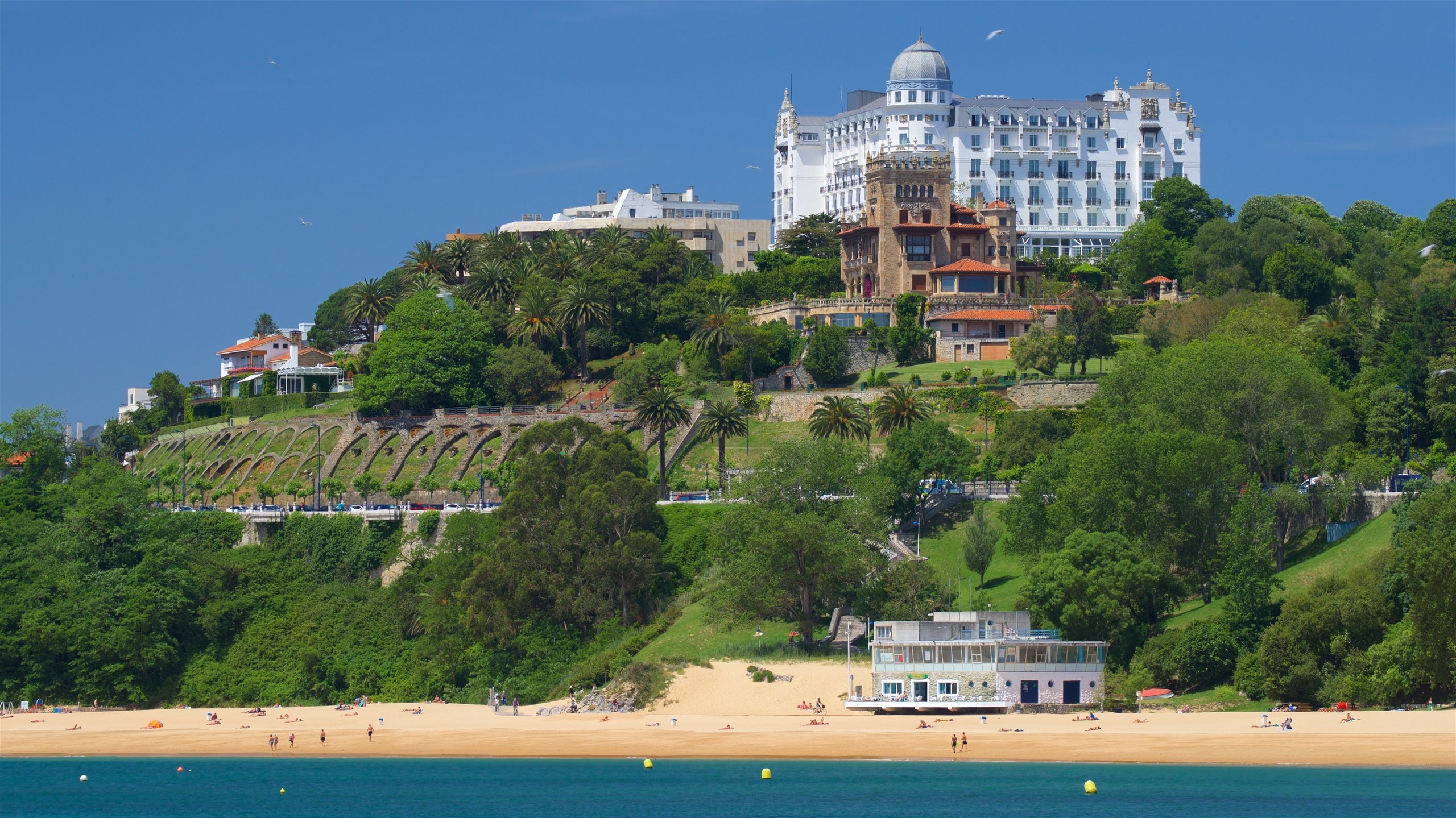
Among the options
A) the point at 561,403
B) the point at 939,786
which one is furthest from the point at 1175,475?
the point at 561,403

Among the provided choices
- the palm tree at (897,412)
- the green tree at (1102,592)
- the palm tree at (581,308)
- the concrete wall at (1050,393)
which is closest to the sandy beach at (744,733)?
the green tree at (1102,592)

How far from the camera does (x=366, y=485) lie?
103 m

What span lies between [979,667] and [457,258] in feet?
234

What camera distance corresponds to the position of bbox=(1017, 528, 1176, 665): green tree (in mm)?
69750

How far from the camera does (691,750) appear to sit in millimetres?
66562

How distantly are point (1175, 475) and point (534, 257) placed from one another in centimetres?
6221

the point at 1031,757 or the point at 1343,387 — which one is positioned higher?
the point at 1343,387

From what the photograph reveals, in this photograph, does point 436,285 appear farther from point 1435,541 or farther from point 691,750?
point 1435,541

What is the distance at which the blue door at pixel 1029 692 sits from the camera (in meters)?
68.7

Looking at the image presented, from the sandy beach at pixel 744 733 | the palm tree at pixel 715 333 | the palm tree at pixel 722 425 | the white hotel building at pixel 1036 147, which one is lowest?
the sandy beach at pixel 744 733

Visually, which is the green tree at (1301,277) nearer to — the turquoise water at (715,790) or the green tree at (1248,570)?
the green tree at (1248,570)

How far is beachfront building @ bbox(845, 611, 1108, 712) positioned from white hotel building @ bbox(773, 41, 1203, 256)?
77694mm

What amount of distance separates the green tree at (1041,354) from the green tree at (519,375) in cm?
2851

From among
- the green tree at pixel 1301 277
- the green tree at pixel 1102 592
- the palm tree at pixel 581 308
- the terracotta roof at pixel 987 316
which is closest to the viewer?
the green tree at pixel 1102 592
